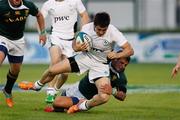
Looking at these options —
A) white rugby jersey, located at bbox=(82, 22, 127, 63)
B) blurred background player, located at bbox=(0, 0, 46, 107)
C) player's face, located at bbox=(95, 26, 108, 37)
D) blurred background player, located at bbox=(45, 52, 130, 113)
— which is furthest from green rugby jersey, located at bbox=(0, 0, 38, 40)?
player's face, located at bbox=(95, 26, 108, 37)

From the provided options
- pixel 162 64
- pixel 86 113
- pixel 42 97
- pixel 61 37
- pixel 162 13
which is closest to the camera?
pixel 86 113

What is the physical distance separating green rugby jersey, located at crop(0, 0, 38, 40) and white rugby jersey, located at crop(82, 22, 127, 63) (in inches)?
52.4

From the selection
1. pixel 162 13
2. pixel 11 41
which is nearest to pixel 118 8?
pixel 162 13

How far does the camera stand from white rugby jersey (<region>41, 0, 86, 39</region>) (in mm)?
15828

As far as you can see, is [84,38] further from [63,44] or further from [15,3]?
[63,44]

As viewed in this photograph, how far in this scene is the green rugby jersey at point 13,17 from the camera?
13844 mm

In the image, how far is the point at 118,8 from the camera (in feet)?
135

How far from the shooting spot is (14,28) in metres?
14.2

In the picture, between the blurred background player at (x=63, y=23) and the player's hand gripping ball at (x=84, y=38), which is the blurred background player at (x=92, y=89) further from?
the blurred background player at (x=63, y=23)

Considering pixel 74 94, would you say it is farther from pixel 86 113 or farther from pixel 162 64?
pixel 162 64

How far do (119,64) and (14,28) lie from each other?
7.21 ft

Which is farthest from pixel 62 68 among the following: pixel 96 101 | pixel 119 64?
pixel 119 64

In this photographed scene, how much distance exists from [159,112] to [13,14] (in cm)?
331

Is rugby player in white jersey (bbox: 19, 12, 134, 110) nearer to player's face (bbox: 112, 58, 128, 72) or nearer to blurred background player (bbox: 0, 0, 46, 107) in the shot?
player's face (bbox: 112, 58, 128, 72)
